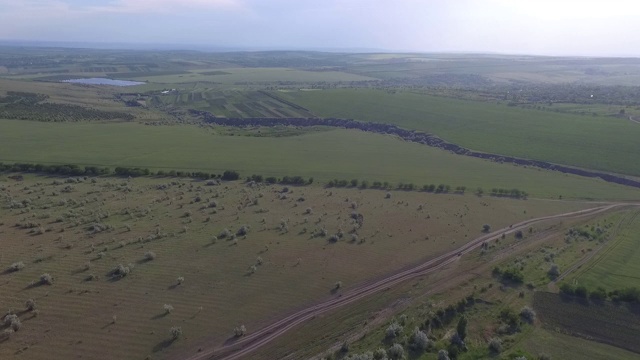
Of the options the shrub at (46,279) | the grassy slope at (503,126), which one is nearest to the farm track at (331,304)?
the shrub at (46,279)

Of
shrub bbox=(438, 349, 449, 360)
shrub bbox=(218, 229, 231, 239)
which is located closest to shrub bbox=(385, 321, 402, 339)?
shrub bbox=(438, 349, 449, 360)

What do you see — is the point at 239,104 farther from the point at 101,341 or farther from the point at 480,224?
the point at 101,341

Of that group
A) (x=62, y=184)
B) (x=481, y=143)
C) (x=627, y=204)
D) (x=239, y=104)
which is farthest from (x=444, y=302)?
(x=239, y=104)

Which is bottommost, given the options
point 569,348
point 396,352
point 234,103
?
point 569,348

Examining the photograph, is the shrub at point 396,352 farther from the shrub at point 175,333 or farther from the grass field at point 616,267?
the grass field at point 616,267

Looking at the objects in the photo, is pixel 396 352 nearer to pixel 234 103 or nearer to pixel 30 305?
pixel 30 305

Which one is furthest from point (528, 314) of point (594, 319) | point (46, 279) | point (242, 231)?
point (46, 279)

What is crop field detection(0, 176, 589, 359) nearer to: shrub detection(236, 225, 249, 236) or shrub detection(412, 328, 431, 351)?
shrub detection(236, 225, 249, 236)
